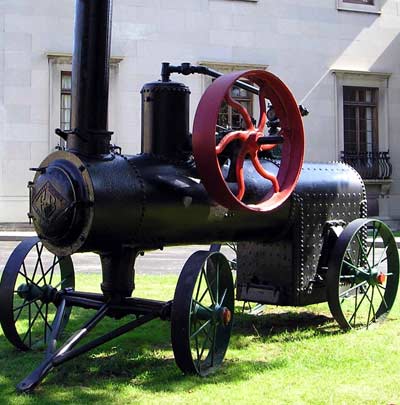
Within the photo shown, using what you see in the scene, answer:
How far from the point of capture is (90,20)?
454 centimetres

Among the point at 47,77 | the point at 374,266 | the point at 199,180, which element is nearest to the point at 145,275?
the point at 374,266

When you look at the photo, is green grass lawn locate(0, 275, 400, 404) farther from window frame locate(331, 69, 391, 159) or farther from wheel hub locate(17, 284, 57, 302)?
window frame locate(331, 69, 391, 159)

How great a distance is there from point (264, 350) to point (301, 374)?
2.77ft

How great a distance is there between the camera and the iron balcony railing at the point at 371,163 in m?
21.0

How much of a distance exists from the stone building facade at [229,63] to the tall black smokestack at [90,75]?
553 inches

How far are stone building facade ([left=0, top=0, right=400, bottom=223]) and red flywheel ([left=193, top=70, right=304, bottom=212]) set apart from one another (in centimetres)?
1370

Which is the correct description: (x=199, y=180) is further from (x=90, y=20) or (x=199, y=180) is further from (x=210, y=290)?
(x=90, y=20)

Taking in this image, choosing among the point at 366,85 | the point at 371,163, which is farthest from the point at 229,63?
the point at 371,163

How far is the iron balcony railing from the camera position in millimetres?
20969

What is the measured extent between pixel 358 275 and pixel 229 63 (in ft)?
46.9

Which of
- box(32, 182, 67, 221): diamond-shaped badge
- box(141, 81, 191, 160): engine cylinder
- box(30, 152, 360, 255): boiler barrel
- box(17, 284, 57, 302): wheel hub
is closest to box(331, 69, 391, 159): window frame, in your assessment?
box(141, 81, 191, 160): engine cylinder

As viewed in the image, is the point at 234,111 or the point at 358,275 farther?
the point at 234,111

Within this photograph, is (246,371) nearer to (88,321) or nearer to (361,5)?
(88,321)

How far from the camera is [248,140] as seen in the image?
5.00m
